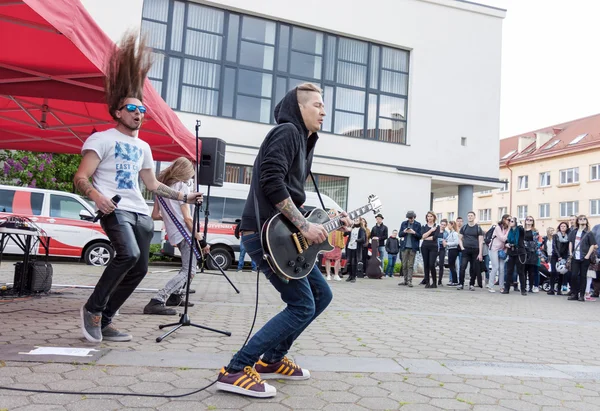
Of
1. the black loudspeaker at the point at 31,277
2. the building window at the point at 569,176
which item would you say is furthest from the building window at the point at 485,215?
the black loudspeaker at the point at 31,277

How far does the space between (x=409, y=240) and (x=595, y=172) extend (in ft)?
129

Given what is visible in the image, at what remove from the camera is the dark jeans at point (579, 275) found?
11.7m

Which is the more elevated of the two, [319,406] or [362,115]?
[362,115]

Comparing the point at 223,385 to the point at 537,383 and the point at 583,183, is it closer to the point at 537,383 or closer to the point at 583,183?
the point at 537,383

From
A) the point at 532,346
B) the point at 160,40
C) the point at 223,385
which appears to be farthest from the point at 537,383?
the point at 160,40

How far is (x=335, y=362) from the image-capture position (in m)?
4.02

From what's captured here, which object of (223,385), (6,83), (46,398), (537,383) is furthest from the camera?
(6,83)

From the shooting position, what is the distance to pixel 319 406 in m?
2.93

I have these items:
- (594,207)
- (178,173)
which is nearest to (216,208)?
(178,173)

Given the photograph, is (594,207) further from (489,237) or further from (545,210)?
(489,237)

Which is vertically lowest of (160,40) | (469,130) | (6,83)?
(6,83)

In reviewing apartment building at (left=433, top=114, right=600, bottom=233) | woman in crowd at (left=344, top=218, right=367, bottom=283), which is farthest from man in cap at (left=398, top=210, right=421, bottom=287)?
apartment building at (left=433, top=114, right=600, bottom=233)

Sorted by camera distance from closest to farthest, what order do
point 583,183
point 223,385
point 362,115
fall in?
point 223,385 → point 362,115 → point 583,183

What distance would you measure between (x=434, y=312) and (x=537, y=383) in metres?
4.25
